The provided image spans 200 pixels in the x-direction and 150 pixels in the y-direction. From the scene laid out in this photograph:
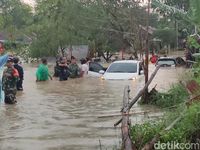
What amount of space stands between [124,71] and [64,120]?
11155 mm

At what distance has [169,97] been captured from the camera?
1323cm

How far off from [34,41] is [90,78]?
77.8ft

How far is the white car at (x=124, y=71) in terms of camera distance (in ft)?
71.9

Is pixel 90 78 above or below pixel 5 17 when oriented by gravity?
below

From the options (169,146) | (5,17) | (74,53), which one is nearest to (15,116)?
(169,146)

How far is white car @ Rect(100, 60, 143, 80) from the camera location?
21.9 m

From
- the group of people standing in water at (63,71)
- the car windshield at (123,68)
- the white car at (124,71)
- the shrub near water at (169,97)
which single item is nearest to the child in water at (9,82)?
the shrub near water at (169,97)

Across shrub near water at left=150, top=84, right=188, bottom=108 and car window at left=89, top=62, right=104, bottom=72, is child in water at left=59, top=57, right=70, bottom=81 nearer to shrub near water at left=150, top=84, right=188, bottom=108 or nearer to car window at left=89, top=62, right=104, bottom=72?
car window at left=89, top=62, right=104, bottom=72

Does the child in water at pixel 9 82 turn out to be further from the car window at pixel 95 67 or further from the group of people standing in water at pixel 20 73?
the car window at pixel 95 67

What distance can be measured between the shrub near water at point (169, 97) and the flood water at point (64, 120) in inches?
14.6

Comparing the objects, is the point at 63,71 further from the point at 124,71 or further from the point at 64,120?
the point at 64,120

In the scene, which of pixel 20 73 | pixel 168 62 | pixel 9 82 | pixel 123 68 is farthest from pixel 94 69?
pixel 9 82

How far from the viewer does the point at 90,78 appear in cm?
2597

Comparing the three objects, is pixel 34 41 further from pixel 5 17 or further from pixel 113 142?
pixel 5 17
